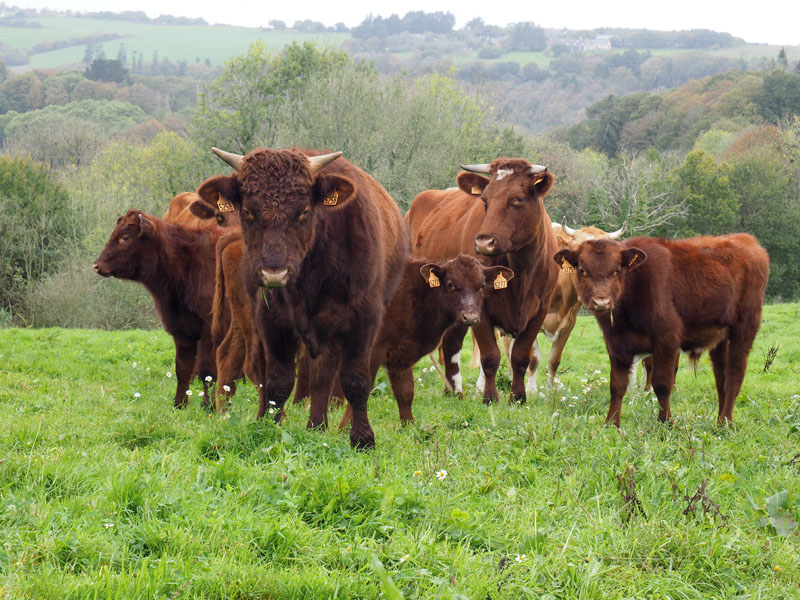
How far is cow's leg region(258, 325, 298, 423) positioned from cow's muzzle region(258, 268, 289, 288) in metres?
1.07

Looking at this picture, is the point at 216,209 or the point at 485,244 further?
the point at 485,244

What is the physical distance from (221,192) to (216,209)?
0.74 metres

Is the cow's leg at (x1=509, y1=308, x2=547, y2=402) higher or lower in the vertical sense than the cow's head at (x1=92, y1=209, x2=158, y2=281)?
lower

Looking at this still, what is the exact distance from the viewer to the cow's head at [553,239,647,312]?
785 centimetres

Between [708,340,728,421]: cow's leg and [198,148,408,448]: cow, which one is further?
[708,340,728,421]: cow's leg

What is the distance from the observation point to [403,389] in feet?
25.9

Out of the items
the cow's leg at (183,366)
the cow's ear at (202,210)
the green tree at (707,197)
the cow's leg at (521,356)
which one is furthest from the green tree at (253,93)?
the cow's ear at (202,210)

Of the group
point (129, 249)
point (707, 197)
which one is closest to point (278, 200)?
point (129, 249)

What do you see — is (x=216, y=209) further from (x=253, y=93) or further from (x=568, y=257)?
(x=253, y=93)

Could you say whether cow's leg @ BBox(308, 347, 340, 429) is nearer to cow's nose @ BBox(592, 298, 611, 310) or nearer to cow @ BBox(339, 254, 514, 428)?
cow @ BBox(339, 254, 514, 428)

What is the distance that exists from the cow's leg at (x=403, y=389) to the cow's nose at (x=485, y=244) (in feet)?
6.92

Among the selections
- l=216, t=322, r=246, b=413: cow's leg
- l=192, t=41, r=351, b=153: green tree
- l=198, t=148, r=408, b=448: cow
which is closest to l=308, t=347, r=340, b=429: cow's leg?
l=198, t=148, r=408, b=448: cow

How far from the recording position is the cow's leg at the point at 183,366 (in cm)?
898

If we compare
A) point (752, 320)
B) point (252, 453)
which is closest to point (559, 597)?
point (252, 453)
